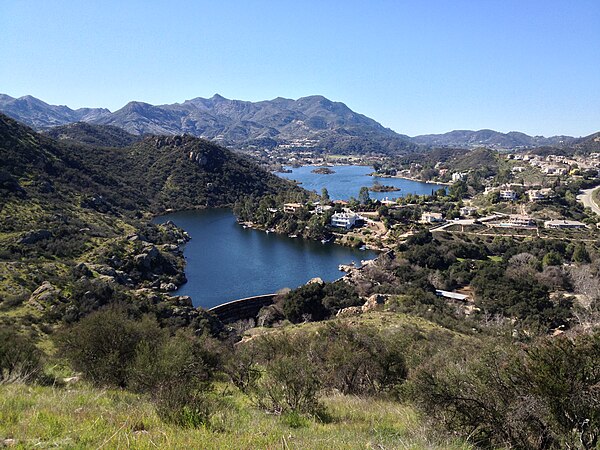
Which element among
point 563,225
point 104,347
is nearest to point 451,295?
point 104,347

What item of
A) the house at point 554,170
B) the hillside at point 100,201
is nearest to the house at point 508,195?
the house at point 554,170

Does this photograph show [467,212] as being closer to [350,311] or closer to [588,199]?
[588,199]

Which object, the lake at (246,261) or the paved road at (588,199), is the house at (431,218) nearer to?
the lake at (246,261)

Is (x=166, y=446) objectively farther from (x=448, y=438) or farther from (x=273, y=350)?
(x=273, y=350)

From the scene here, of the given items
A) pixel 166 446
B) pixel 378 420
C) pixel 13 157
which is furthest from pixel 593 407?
pixel 13 157

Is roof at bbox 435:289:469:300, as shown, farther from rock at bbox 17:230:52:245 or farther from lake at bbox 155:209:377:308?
rock at bbox 17:230:52:245
